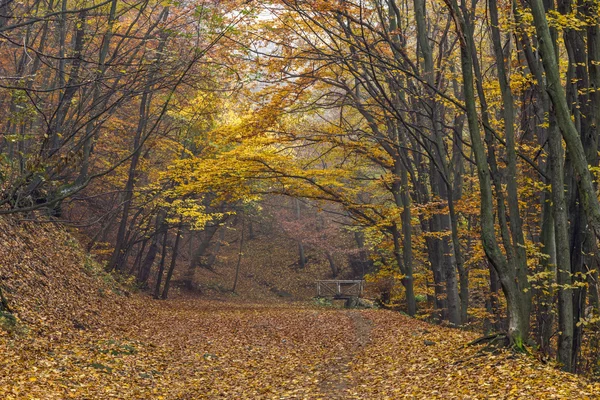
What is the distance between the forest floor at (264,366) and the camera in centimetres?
667

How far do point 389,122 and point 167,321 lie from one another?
8356 millimetres

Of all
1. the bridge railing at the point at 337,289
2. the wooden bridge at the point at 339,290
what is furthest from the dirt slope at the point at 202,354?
the bridge railing at the point at 337,289

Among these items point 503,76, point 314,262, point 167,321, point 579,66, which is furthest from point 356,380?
point 314,262

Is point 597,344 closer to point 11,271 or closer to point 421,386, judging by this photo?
point 421,386

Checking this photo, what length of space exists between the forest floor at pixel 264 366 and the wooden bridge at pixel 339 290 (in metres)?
13.9

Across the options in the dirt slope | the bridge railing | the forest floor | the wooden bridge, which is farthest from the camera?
the bridge railing

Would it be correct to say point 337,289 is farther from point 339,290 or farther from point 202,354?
point 202,354

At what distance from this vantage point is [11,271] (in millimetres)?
11000

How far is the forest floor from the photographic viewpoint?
667 cm

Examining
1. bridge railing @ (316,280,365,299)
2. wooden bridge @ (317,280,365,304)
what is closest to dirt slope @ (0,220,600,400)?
wooden bridge @ (317,280,365,304)

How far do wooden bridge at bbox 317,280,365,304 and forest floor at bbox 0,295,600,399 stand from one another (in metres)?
13.9

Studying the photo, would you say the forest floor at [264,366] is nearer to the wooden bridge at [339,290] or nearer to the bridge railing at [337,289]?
the wooden bridge at [339,290]

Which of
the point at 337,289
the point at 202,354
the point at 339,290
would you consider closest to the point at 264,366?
the point at 202,354

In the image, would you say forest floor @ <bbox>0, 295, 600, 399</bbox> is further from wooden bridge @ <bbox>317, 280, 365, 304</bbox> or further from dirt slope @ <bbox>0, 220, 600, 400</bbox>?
wooden bridge @ <bbox>317, 280, 365, 304</bbox>
